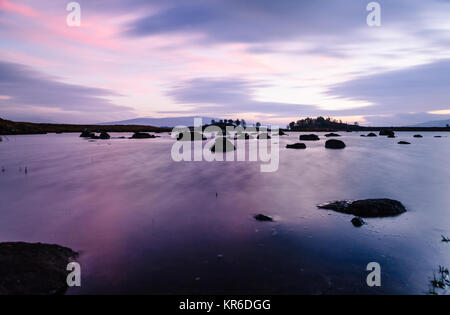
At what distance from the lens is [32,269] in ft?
21.1

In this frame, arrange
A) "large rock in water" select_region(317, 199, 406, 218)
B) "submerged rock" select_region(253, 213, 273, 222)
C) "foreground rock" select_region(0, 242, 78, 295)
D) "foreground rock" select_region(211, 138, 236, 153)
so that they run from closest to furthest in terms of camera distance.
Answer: "foreground rock" select_region(0, 242, 78, 295)
"submerged rock" select_region(253, 213, 273, 222)
"large rock in water" select_region(317, 199, 406, 218)
"foreground rock" select_region(211, 138, 236, 153)

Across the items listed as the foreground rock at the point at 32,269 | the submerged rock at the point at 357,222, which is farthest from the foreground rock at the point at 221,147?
the foreground rock at the point at 32,269

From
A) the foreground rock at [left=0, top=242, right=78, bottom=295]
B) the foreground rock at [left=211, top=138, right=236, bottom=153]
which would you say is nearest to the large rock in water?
the foreground rock at [left=0, top=242, right=78, bottom=295]

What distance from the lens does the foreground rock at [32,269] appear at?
591cm

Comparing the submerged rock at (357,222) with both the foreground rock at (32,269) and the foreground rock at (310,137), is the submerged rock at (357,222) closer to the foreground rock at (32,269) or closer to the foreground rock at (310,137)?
the foreground rock at (32,269)

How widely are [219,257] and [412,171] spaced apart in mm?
28331

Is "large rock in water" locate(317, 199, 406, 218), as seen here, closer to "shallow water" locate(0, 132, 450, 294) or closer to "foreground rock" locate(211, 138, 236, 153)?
"shallow water" locate(0, 132, 450, 294)

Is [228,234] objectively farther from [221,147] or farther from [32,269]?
[221,147]

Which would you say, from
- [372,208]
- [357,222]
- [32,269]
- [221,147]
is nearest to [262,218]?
[357,222]

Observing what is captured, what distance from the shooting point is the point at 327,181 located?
21.9 metres

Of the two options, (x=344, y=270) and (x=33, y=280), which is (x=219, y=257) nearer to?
(x=344, y=270)

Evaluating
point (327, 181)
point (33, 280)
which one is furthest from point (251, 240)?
point (327, 181)

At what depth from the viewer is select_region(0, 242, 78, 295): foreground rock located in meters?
5.91

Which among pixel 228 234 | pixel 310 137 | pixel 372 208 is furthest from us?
pixel 310 137
